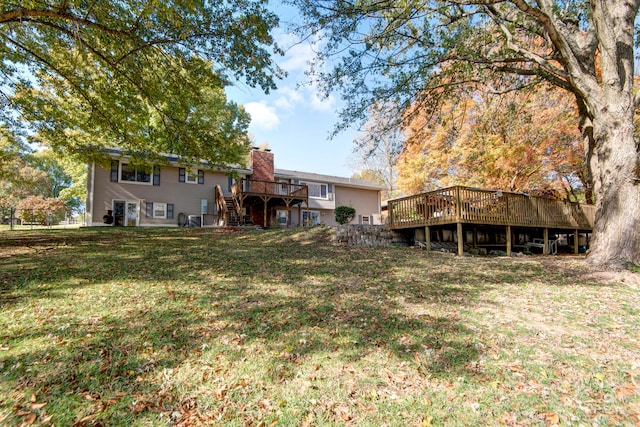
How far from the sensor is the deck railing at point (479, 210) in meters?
10.5

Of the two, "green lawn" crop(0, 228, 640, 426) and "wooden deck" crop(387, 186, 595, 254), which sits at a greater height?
"wooden deck" crop(387, 186, 595, 254)

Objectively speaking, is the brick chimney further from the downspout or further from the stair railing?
the downspout

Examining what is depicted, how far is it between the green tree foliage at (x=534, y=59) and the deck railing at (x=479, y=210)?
2727 millimetres

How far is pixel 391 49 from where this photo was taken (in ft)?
29.4

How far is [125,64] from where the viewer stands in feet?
28.6

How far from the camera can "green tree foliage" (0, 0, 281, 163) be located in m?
7.38

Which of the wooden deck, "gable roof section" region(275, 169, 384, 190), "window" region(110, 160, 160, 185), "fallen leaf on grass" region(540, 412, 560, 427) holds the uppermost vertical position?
"gable roof section" region(275, 169, 384, 190)

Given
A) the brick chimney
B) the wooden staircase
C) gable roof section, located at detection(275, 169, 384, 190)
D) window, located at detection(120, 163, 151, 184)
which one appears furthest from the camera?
gable roof section, located at detection(275, 169, 384, 190)

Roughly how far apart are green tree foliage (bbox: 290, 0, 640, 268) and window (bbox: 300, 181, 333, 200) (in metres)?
14.4

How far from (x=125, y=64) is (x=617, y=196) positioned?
43.5 feet

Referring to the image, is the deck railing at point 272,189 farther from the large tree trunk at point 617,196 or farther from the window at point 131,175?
the large tree trunk at point 617,196

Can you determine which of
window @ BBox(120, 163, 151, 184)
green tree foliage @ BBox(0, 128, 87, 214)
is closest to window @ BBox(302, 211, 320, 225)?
window @ BBox(120, 163, 151, 184)

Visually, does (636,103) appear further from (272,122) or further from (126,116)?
(126,116)

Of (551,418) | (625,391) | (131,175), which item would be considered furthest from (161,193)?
(625,391)
